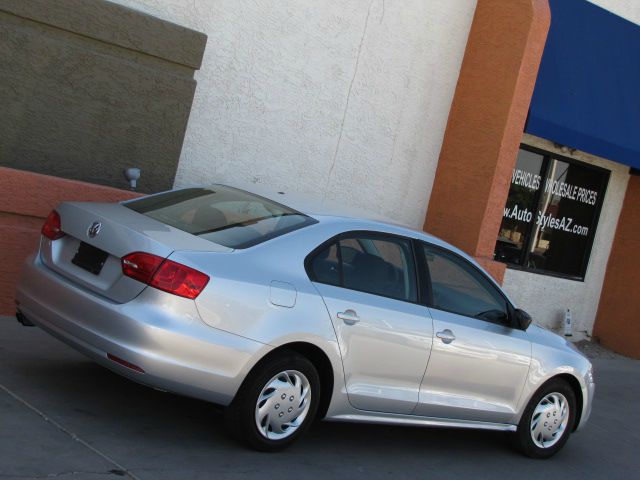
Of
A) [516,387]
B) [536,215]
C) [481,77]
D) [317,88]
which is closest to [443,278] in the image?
[516,387]

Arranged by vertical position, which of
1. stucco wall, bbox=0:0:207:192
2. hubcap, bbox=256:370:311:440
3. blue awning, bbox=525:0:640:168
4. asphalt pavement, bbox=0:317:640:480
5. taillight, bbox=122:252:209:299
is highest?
blue awning, bbox=525:0:640:168

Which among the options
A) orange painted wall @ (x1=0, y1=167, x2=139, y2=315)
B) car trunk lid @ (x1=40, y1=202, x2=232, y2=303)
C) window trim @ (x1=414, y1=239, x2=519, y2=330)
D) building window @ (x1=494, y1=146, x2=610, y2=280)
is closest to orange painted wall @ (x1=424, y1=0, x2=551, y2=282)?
building window @ (x1=494, y1=146, x2=610, y2=280)

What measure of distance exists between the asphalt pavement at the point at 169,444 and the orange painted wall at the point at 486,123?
3501 mm

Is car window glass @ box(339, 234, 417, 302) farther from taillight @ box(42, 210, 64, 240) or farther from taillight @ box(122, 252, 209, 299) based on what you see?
taillight @ box(42, 210, 64, 240)

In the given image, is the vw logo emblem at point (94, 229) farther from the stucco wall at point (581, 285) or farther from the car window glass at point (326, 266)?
the stucco wall at point (581, 285)

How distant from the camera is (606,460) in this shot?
7.74 meters

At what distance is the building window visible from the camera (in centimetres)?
1311

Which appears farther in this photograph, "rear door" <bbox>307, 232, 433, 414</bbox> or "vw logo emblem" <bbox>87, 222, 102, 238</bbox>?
"rear door" <bbox>307, 232, 433, 414</bbox>

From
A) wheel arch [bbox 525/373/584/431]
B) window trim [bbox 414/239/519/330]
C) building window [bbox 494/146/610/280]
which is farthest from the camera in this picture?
building window [bbox 494/146/610/280]

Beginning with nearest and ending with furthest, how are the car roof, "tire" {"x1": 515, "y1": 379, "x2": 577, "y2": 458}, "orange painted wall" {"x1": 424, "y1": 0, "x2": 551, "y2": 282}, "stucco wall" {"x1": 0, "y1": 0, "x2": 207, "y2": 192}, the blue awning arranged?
the car roof → "tire" {"x1": 515, "y1": 379, "x2": 577, "y2": 458} → "stucco wall" {"x1": 0, "y1": 0, "x2": 207, "y2": 192} → "orange painted wall" {"x1": 424, "y1": 0, "x2": 551, "y2": 282} → the blue awning

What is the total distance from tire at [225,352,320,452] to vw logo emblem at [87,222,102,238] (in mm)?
1235

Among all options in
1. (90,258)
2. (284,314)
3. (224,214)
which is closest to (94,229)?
(90,258)

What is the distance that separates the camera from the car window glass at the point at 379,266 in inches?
240

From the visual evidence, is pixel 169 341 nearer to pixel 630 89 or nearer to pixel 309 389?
pixel 309 389
